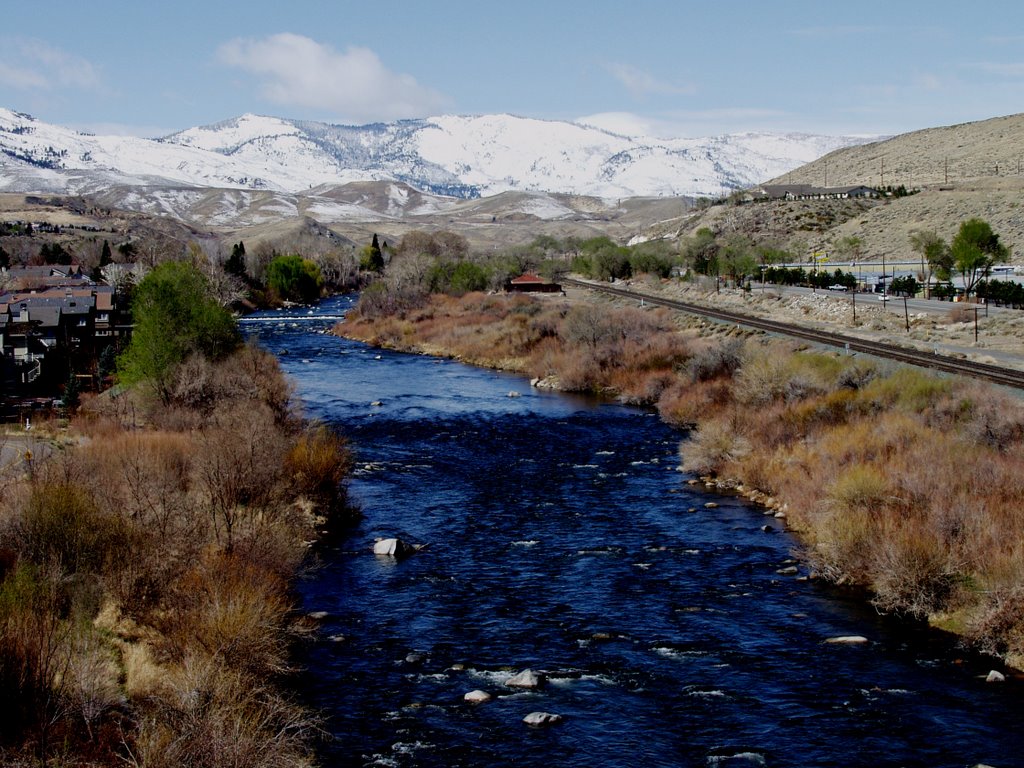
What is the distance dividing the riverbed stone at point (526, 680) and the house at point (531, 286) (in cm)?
8766

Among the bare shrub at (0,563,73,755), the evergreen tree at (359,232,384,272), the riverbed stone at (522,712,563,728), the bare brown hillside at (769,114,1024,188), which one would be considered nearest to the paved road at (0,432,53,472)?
the bare shrub at (0,563,73,755)

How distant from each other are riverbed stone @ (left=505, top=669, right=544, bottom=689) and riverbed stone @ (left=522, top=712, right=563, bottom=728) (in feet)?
3.73

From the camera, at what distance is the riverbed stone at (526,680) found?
17.2m

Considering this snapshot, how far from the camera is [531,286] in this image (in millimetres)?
107312

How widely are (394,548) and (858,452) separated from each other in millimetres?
12960

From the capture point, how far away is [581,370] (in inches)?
2114

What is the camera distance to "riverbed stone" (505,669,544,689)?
1717cm

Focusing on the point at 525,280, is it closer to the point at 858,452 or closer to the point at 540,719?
the point at 858,452

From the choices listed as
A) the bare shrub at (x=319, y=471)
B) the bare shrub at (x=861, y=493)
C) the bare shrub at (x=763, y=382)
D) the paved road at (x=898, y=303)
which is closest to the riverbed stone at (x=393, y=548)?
the bare shrub at (x=319, y=471)

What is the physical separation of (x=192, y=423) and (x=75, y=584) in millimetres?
14859

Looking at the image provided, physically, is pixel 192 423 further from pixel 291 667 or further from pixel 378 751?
pixel 378 751

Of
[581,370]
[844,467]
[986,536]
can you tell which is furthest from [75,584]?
[581,370]

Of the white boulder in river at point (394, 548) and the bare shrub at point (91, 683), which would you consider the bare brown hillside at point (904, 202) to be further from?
the bare shrub at point (91, 683)

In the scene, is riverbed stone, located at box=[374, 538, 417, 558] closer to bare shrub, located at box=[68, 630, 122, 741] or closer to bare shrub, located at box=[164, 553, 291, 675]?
bare shrub, located at box=[164, 553, 291, 675]
